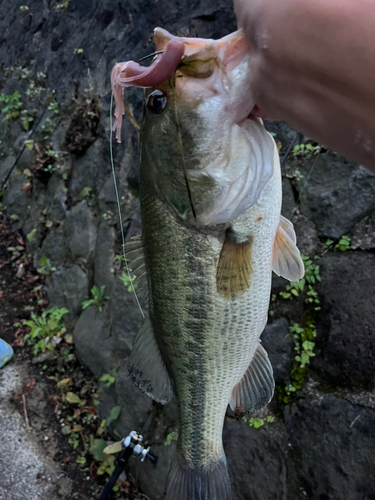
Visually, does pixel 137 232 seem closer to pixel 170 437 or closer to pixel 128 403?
pixel 128 403

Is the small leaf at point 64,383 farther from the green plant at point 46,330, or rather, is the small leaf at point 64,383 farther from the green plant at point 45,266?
the green plant at point 45,266

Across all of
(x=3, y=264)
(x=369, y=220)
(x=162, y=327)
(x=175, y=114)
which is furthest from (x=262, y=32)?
(x=3, y=264)

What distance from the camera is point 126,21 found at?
144 inches

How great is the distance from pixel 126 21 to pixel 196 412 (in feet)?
12.5

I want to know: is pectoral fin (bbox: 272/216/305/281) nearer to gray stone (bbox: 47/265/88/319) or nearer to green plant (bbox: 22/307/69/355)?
gray stone (bbox: 47/265/88/319)

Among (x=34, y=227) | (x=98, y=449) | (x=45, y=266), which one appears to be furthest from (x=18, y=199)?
(x=98, y=449)

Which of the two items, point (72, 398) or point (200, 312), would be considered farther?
point (72, 398)

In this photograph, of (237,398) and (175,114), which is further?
(237,398)

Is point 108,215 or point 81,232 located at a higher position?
point 108,215

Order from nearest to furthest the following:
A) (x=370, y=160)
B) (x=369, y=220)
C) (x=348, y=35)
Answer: (x=348, y=35)
(x=370, y=160)
(x=369, y=220)

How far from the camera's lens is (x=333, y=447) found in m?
2.06

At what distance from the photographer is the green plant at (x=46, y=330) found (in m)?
3.97

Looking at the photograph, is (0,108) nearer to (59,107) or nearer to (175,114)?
(59,107)

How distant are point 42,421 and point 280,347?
2.65m
